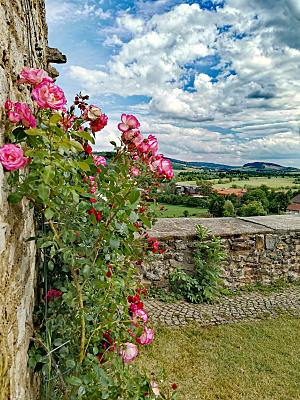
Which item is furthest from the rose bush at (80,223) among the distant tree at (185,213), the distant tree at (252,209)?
the distant tree at (252,209)

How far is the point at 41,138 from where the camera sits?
4.25 feet

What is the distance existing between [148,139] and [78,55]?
1.49m

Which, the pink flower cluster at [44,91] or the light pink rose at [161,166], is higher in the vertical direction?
the pink flower cluster at [44,91]

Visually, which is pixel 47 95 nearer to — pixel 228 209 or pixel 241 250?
pixel 241 250

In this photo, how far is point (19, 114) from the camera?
1.22 meters

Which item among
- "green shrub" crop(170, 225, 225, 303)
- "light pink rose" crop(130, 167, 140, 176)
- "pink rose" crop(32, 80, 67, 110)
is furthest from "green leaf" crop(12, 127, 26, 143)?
"green shrub" crop(170, 225, 225, 303)

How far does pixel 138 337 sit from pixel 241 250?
13.9ft

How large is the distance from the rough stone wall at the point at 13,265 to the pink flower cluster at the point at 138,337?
1.50 feet

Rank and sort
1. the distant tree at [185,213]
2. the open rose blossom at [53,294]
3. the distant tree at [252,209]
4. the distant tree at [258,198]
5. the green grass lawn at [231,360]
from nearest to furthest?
the open rose blossom at [53,294]
the green grass lawn at [231,360]
the distant tree at [185,213]
the distant tree at [252,209]
the distant tree at [258,198]

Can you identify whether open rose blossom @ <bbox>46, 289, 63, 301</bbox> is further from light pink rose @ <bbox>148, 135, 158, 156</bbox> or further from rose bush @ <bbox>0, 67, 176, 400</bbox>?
light pink rose @ <bbox>148, 135, 158, 156</bbox>

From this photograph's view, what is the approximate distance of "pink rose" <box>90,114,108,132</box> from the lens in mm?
1672

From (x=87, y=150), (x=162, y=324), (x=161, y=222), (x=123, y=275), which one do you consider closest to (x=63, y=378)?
(x=123, y=275)

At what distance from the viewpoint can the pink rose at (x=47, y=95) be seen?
4.11 ft

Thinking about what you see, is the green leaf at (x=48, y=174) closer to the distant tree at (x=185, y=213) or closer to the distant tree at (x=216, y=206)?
the distant tree at (x=185, y=213)
